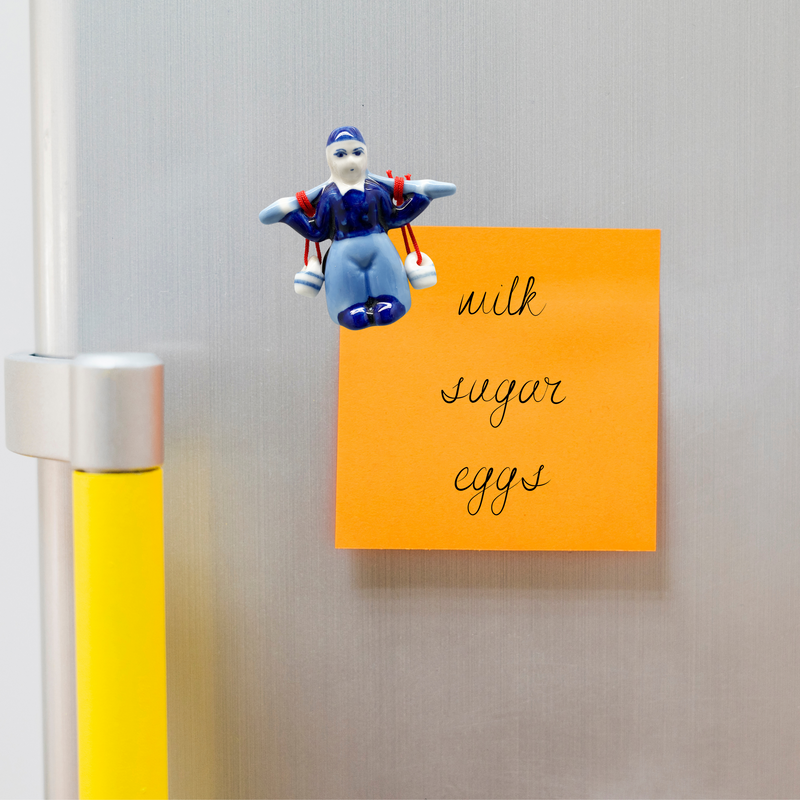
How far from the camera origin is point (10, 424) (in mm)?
328

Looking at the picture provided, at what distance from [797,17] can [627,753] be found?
0.38 m

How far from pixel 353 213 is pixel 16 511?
1.44ft

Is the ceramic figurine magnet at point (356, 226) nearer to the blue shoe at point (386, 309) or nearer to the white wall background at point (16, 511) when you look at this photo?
the blue shoe at point (386, 309)

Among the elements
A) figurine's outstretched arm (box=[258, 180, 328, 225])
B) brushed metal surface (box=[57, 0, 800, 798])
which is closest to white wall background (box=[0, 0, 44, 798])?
brushed metal surface (box=[57, 0, 800, 798])

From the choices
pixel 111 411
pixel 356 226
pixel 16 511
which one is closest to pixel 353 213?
pixel 356 226

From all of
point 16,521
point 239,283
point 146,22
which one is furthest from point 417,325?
point 16,521

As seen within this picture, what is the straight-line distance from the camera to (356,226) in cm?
28

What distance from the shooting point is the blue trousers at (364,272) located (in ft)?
0.91

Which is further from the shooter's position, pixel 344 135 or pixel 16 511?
pixel 16 511

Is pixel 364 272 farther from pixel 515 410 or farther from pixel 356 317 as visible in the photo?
pixel 515 410

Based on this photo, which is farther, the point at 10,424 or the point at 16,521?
the point at 16,521

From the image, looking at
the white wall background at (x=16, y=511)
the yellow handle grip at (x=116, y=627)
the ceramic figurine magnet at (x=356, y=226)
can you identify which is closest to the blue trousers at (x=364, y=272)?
the ceramic figurine magnet at (x=356, y=226)

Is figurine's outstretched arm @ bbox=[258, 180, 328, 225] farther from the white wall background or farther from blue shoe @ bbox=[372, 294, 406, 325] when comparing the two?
the white wall background

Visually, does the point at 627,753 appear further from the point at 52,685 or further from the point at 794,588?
the point at 52,685
